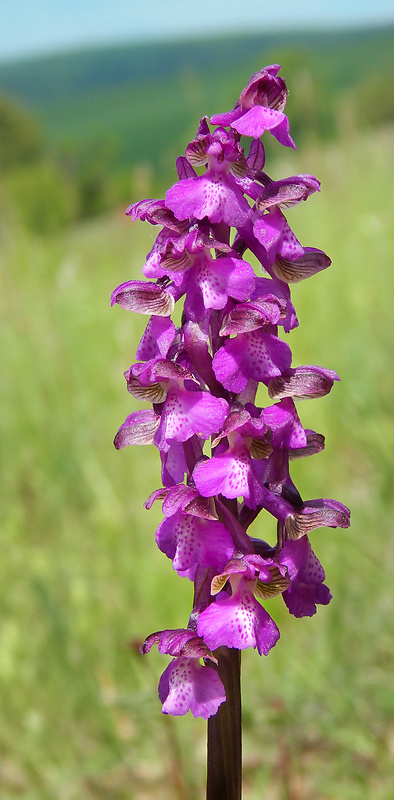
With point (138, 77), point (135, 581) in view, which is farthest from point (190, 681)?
point (138, 77)

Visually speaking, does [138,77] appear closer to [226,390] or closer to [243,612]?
[226,390]

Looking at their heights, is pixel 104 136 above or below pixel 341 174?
above

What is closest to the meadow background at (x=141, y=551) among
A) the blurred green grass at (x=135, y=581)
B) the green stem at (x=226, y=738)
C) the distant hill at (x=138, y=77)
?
the blurred green grass at (x=135, y=581)

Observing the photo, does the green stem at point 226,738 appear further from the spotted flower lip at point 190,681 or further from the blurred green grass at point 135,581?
the blurred green grass at point 135,581

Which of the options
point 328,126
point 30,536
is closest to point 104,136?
point 328,126

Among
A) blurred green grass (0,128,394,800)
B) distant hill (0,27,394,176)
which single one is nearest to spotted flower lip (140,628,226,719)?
blurred green grass (0,128,394,800)

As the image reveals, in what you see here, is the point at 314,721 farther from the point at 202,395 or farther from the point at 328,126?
the point at 328,126
